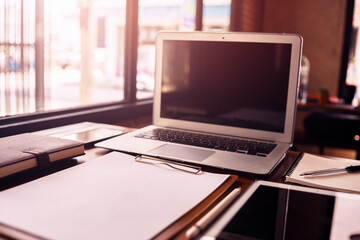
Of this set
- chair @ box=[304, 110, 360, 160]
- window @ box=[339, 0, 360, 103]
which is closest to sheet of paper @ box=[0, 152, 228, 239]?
chair @ box=[304, 110, 360, 160]

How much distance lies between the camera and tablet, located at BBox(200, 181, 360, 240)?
57cm

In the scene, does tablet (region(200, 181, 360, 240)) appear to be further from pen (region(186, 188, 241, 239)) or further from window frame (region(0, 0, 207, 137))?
window frame (region(0, 0, 207, 137))

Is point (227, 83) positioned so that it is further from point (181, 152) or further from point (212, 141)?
point (181, 152)

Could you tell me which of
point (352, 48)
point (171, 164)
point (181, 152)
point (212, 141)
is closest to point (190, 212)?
point (171, 164)

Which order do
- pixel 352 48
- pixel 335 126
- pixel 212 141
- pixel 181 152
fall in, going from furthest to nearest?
pixel 352 48
pixel 335 126
pixel 212 141
pixel 181 152

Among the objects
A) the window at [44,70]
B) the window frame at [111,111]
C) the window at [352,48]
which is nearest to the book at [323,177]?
the window at [44,70]

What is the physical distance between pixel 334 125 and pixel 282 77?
201cm

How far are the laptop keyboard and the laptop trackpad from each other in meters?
0.05

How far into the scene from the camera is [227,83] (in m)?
1.20

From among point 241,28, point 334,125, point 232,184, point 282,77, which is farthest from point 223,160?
point 241,28

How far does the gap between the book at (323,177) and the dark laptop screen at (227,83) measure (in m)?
0.17

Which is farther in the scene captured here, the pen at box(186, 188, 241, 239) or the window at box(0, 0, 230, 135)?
the window at box(0, 0, 230, 135)

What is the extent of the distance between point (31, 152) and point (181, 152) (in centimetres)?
39

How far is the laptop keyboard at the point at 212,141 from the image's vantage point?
103 cm
